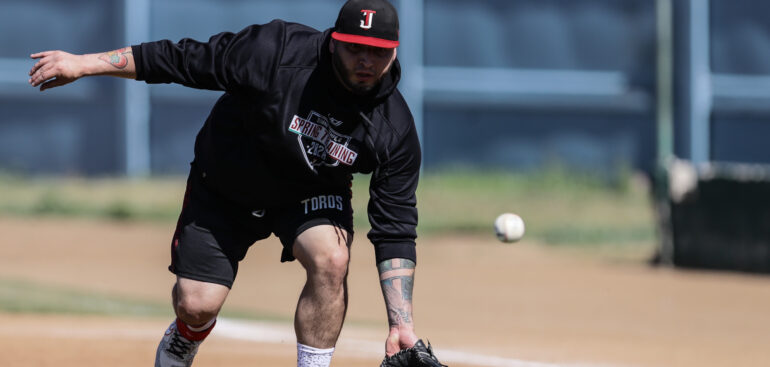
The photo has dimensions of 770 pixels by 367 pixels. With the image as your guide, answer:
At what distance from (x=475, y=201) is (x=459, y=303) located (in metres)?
8.97

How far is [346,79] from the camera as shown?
17.0ft

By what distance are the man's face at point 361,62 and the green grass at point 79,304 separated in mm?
5926

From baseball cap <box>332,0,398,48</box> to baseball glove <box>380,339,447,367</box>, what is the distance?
127 cm

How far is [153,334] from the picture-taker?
9164 mm

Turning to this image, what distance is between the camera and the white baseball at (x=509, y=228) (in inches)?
296

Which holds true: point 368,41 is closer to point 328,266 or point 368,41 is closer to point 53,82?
point 328,266

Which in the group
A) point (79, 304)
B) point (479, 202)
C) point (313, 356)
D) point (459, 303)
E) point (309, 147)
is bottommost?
point (479, 202)

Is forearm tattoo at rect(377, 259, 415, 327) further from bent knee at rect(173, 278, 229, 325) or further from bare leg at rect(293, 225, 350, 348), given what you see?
bent knee at rect(173, 278, 229, 325)

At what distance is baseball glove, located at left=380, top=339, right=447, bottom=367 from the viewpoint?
504cm

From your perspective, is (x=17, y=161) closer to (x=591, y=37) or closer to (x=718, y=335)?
(x=591, y=37)

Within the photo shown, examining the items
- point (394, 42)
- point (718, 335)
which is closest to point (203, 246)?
point (394, 42)

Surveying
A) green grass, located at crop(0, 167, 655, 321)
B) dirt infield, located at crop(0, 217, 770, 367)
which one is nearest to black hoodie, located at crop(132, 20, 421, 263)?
dirt infield, located at crop(0, 217, 770, 367)

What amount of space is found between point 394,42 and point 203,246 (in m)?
1.40

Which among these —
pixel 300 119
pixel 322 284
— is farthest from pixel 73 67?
pixel 322 284
